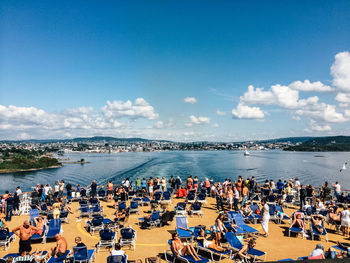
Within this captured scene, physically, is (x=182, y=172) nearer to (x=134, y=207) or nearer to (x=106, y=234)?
(x=134, y=207)

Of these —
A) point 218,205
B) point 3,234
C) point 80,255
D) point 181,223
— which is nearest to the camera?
point 80,255

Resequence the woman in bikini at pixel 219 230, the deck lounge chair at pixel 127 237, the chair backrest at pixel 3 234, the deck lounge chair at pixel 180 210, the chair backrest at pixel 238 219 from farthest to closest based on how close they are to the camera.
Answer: the deck lounge chair at pixel 180 210, the chair backrest at pixel 238 219, the deck lounge chair at pixel 127 237, the chair backrest at pixel 3 234, the woman in bikini at pixel 219 230

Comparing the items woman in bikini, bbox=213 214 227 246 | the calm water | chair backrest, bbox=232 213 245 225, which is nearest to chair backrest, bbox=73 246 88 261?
woman in bikini, bbox=213 214 227 246

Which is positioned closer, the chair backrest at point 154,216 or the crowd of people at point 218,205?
the crowd of people at point 218,205

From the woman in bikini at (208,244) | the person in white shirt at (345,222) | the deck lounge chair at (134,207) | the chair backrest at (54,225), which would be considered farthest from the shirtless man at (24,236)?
the person in white shirt at (345,222)

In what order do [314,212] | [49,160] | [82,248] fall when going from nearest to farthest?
1. [82,248]
2. [314,212]
3. [49,160]

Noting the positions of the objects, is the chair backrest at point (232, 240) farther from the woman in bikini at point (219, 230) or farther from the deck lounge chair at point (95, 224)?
the deck lounge chair at point (95, 224)

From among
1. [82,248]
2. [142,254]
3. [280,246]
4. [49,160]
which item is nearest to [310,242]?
[280,246]

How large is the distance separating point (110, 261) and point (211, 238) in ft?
12.6

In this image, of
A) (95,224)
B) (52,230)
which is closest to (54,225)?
(52,230)

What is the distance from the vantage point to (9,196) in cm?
Result: 1341

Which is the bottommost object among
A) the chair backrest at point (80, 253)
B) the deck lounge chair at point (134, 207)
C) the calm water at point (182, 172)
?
the calm water at point (182, 172)

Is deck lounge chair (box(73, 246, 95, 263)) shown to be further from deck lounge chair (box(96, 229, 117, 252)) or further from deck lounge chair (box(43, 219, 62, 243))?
deck lounge chair (box(43, 219, 62, 243))

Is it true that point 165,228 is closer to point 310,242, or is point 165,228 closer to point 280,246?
point 280,246
